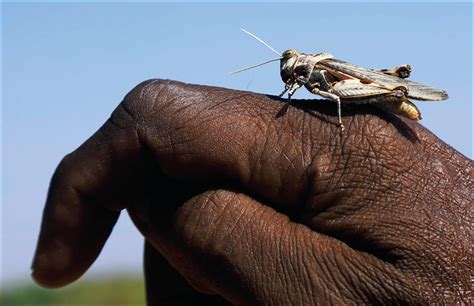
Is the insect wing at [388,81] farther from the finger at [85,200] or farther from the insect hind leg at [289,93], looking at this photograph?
the finger at [85,200]

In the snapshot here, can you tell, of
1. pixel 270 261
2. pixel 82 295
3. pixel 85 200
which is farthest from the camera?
pixel 82 295

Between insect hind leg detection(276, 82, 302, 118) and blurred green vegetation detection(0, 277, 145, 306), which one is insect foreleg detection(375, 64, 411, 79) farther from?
blurred green vegetation detection(0, 277, 145, 306)

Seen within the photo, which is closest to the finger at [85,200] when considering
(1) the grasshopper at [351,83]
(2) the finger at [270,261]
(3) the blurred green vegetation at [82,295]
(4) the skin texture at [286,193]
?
(4) the skin texture at [286,193]

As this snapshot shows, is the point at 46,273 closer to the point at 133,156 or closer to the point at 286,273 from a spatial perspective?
the point at 133,156

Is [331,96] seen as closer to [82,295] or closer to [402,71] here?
[402,71]

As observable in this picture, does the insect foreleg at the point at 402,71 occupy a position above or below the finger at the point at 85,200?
above

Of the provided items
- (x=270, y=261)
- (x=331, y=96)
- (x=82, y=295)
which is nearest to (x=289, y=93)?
(x=331, y=96)

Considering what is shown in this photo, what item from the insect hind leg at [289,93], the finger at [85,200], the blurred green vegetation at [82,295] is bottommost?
the blurred green vegetation at [82,295]
